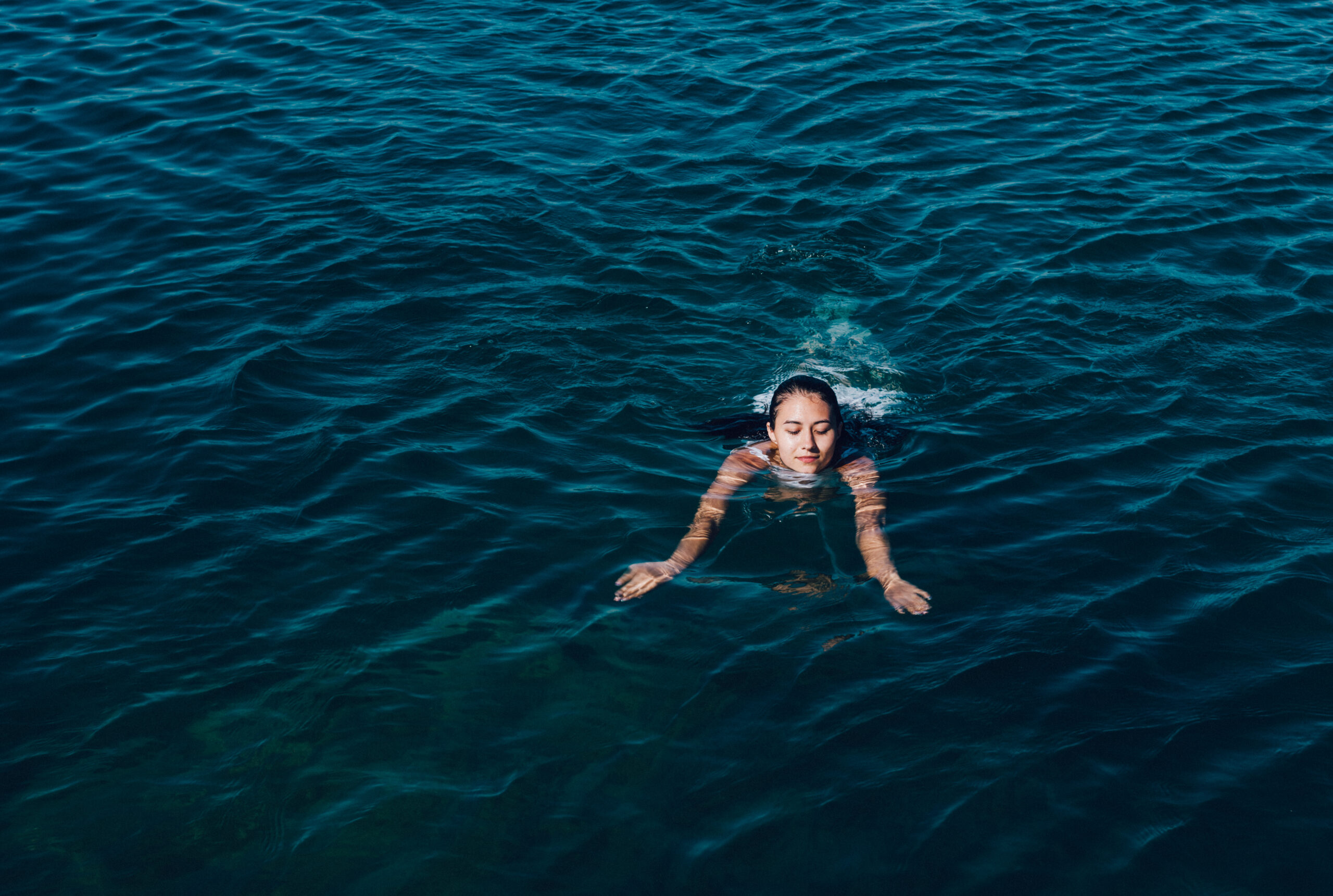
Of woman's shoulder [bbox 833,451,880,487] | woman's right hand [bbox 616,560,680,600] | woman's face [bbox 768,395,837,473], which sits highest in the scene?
woman's face [bbox 768,395,837,473]

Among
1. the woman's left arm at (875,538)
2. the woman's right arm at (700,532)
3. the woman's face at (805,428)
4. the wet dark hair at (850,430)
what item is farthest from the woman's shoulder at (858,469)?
the woman's right arm at (700,532)

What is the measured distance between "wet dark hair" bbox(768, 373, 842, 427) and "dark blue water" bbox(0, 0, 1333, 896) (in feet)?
2.32

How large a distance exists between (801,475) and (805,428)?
0.67 m

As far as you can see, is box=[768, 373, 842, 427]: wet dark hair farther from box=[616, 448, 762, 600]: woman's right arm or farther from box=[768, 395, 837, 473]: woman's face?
box=[616, 448, 762, 600]: woman's right arm

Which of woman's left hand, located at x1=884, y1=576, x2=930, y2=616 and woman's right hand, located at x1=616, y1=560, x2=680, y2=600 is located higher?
woman's right hand, located at x1=616, y1=560, x2=680, y2=600

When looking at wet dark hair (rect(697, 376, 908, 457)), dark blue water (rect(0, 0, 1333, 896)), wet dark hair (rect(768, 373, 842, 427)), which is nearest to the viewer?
dark blue water (rect(0, 0, 1333, 896))

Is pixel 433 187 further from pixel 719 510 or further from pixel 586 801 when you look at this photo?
pixel 586 801

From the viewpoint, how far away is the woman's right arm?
743cm

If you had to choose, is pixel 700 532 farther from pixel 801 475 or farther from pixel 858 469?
pixel 858 469

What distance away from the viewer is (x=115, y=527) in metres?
7.88

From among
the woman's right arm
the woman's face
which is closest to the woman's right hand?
the woman's right arm

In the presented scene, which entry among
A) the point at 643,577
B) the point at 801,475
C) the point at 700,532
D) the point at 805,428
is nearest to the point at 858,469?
the point at 801,475

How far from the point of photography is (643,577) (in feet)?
24.5

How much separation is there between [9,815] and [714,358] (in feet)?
20.7
